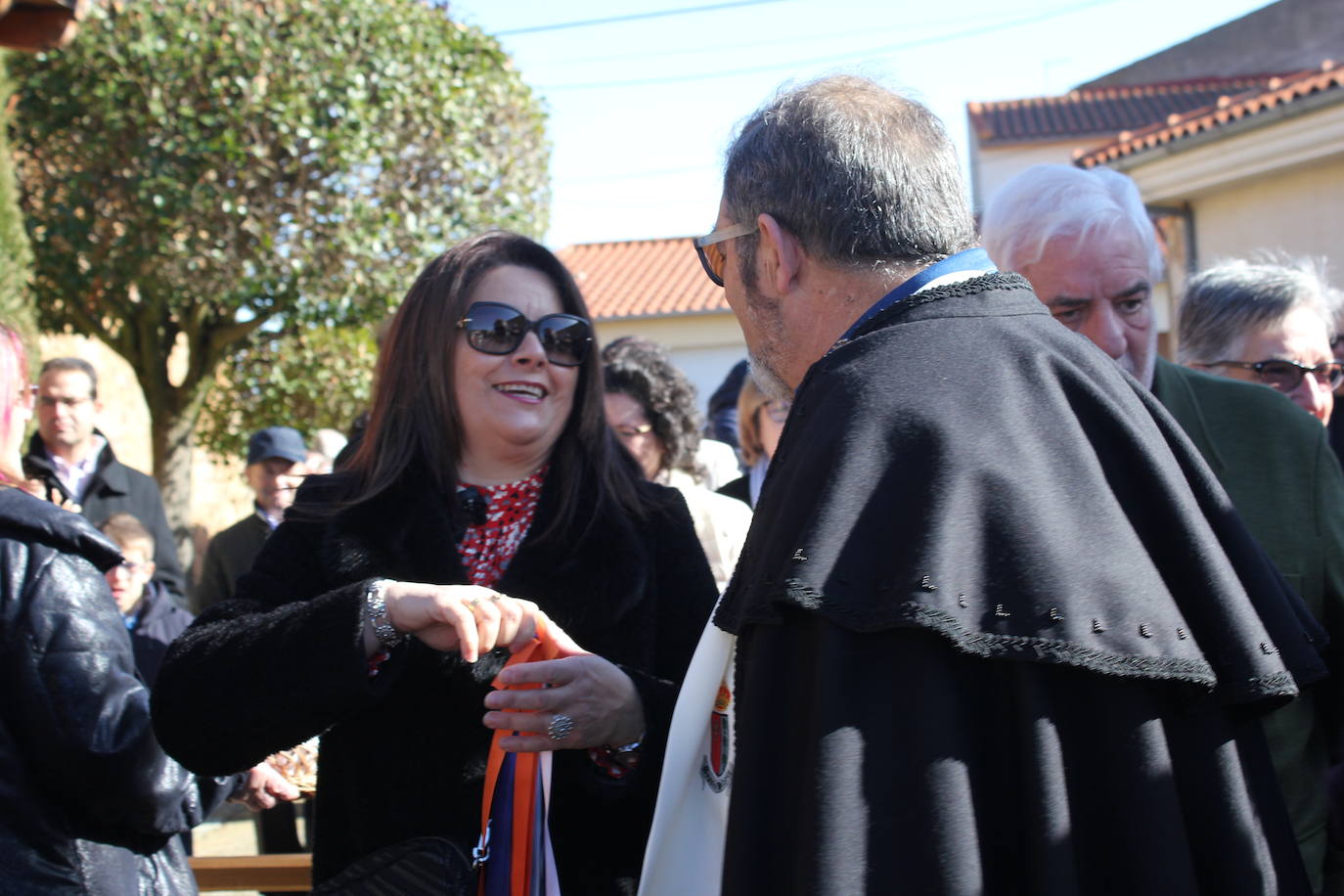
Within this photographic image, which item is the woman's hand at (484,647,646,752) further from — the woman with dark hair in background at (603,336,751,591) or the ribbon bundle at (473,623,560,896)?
the woman with dark hair in background at (603,336,751,591)

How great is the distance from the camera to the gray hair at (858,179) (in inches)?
64.6

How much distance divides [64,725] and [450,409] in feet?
3.00

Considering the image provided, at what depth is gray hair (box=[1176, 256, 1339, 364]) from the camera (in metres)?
3.50

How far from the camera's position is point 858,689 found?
1.37 m

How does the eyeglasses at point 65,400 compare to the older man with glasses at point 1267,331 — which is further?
the eyeglasses at point 65,400

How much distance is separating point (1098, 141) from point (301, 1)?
16.9 meters

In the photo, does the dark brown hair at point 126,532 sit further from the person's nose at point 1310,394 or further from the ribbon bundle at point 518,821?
the person's nose at point 1310,394

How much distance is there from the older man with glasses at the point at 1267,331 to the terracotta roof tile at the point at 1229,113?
6212 millimetres

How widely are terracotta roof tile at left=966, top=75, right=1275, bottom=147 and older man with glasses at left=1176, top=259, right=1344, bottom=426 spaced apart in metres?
20.3

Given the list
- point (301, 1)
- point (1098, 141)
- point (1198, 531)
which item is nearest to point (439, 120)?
point (301, 1)

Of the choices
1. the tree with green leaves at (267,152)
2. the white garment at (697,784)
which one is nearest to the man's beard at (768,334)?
the white garment at (697,784)

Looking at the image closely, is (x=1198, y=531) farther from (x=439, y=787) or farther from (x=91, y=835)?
(x=91, y=835)

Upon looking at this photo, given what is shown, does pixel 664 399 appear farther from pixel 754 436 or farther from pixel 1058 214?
pixel 1058 214

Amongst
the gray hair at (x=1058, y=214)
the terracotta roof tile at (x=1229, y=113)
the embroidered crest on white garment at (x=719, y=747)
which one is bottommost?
the embroidered crest on white garment at (x=719, y=747)
